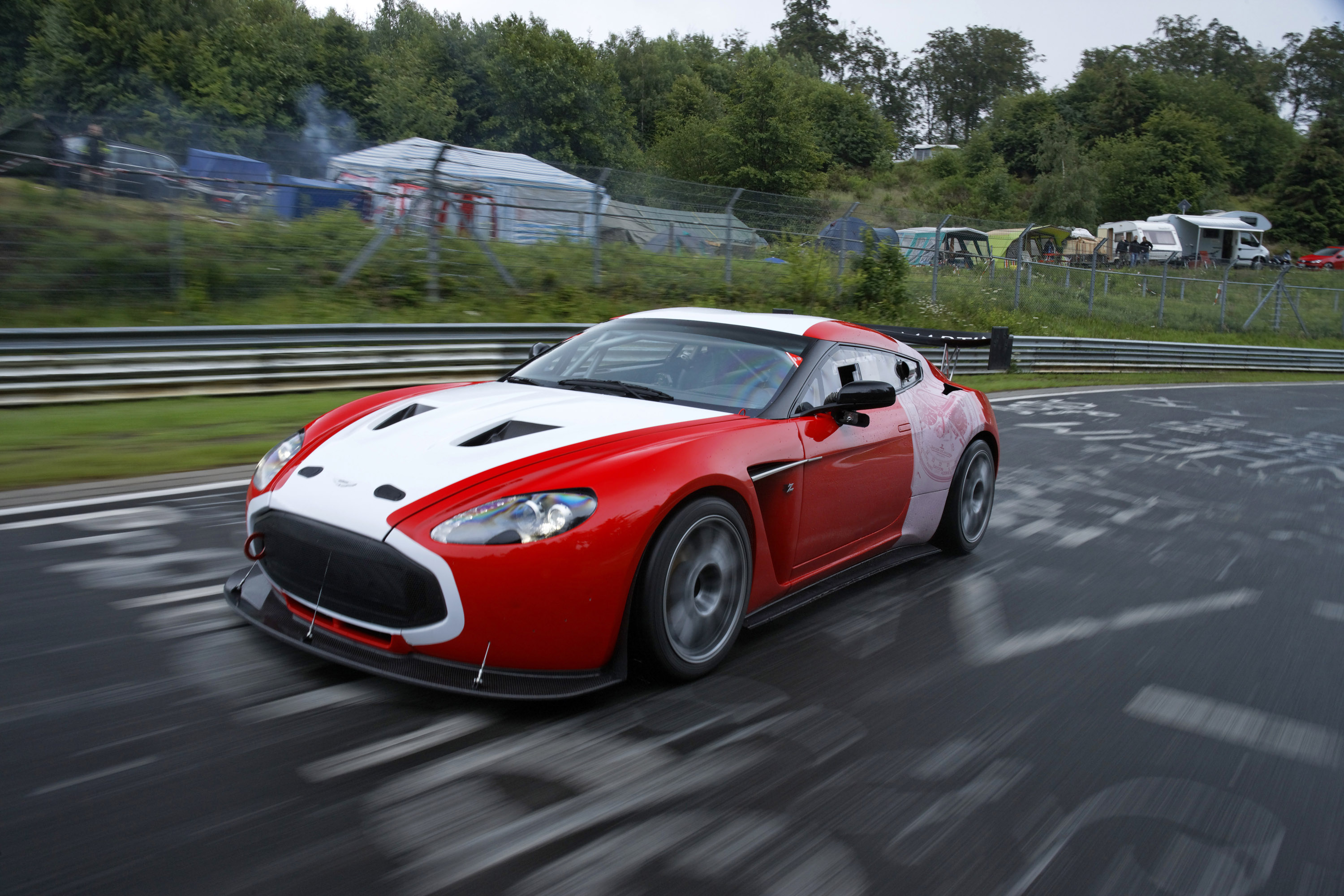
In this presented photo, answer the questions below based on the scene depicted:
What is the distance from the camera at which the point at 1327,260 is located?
5025 cm

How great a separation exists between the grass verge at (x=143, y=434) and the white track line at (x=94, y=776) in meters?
3.92

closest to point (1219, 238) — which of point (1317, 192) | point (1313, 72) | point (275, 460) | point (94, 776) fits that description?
point (1317, 192)

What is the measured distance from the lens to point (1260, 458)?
9.97 m

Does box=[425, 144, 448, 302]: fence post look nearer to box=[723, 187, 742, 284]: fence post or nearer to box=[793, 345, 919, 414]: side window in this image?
box=[723, 187, 742, 284]: fence post

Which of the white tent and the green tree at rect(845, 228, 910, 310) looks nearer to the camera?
the white tent

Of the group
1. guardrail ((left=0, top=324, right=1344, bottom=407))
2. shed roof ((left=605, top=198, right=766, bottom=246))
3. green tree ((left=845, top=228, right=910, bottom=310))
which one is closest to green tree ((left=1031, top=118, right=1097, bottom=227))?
green tree ((left=845, top=228, right=910, bottom=310))

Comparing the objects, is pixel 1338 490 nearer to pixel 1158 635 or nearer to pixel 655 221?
pixel 1158 635

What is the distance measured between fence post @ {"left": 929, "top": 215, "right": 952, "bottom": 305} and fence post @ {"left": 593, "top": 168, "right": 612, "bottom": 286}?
7.55 meters

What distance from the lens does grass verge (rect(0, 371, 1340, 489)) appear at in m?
6.26

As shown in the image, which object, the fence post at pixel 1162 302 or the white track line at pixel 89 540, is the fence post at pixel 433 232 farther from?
the fence post at pixel 1162 302

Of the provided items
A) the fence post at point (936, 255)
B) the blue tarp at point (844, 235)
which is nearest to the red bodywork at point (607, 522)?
the blue tarp at point (844, 235)

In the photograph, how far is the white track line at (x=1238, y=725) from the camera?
10.7 feet

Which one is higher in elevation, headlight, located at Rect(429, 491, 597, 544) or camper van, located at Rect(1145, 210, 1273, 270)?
camper van, located at Rect(1145, 210, 1273, 270)

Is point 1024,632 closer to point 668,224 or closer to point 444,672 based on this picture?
point 444,672
